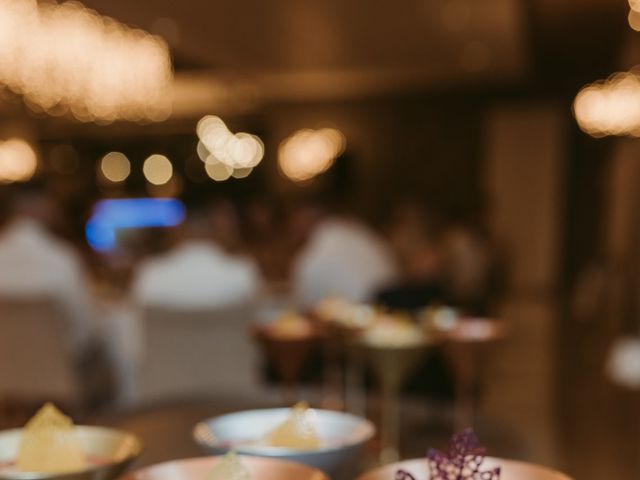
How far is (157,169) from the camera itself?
50.7 ft

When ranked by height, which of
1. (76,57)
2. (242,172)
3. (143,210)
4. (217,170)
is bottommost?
(143,210)

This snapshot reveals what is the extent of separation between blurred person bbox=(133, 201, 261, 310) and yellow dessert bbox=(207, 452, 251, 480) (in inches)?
122

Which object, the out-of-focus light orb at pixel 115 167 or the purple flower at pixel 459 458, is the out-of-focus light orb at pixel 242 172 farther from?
the purple flower at pixel 459 458

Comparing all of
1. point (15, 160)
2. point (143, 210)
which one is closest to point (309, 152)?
point (143, 210)

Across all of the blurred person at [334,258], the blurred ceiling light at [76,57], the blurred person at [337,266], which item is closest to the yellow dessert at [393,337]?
the blurred person at [334,258]

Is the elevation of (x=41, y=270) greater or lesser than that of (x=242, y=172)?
lesser

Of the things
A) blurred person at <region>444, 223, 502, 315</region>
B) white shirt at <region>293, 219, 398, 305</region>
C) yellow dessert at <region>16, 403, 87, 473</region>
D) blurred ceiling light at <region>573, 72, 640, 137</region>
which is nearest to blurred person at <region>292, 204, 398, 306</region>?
white shirt at <region>293, 219, 398, 305</region>

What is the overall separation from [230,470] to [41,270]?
12.5 ft

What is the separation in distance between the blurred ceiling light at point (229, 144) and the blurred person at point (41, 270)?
7886 millimetres

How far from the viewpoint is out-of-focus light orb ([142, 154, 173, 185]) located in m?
15.3

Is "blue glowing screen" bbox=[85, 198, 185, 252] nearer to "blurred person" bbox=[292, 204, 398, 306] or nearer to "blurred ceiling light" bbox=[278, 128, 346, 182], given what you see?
"blurred ceiling light" bbox=[278, 128, 346, 182]

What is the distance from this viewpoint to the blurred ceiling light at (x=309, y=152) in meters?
12.5

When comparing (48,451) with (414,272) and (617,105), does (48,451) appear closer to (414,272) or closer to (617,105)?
(414,272)

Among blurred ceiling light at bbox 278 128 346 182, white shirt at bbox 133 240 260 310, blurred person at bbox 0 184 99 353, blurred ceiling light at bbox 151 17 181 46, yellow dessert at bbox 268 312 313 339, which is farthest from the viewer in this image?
blurred ceiling light at bbox 278 128 346 182
